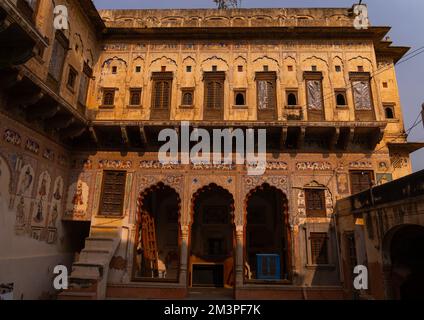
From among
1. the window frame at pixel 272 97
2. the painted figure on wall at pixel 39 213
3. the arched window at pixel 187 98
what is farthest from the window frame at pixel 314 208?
the painted figure on wall at pixel 39 213

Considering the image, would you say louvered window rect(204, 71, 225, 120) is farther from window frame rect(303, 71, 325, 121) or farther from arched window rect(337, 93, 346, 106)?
arched window rect(337, 93, 346, 106)

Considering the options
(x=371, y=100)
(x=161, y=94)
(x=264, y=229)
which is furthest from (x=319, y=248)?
(x=161, y=94)

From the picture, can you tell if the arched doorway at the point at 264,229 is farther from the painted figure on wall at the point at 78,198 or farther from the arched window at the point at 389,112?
the painted figure on wall at the point at 78,198

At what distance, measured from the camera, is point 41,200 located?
34.5 feet

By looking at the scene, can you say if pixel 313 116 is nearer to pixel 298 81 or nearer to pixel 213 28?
pixel 298 81

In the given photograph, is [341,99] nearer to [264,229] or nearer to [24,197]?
[264,229]

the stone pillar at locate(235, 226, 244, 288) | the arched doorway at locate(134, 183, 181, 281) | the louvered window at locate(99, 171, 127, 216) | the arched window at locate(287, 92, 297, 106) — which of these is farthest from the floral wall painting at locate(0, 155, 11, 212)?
the arched window at locate(287, 92, 297, 106)

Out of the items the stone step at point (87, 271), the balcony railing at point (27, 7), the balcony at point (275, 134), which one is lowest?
the stone step at point (87, 271)

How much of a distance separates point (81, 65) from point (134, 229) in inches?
262

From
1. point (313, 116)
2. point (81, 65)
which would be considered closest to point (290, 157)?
point (313, 116)

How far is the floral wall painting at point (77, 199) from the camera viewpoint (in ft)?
39.5

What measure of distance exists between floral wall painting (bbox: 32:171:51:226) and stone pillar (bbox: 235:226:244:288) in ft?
22.0

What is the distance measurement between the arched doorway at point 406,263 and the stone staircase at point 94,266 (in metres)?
8.78
